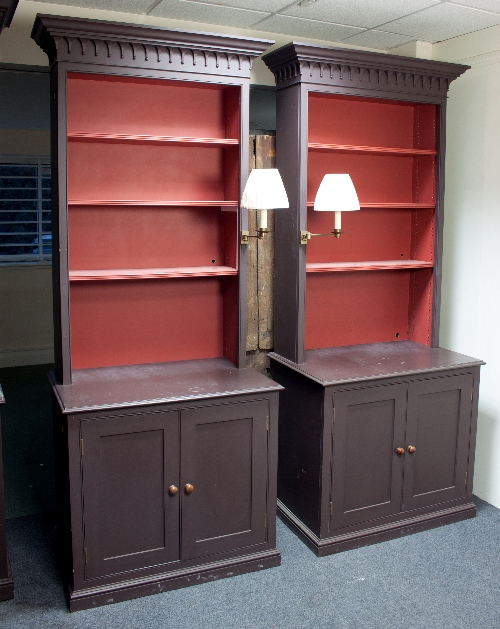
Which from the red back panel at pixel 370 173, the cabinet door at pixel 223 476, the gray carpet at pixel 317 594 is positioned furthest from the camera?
the red back panel at pixel 370 173

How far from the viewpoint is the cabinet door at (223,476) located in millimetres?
2281

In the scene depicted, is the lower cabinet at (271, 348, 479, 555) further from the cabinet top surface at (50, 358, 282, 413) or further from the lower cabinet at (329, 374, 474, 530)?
the cabinet top surface at (50, 358, 282, 413)

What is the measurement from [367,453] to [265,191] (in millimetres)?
1130

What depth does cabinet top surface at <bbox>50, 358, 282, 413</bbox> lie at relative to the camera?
7.13ft

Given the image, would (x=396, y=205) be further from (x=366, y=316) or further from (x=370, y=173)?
(x=366, y=316)

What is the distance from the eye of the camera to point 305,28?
284 cm

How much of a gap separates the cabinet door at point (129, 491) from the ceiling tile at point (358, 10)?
1684 millimetres

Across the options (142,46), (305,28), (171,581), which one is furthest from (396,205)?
(171,581)

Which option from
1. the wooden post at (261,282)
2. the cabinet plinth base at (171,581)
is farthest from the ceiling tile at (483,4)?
the cabinet plinth base at (171,581)

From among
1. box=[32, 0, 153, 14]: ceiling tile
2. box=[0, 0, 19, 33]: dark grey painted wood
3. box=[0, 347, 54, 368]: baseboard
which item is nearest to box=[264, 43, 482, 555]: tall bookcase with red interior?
box=[32, 0, 153, 14]: ceiling tile

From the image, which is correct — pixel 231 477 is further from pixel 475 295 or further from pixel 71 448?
pixel 475 295

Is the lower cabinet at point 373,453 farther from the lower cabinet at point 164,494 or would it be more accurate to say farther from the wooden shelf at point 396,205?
the wooden shelf at point 396,205

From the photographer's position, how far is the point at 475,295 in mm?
3006

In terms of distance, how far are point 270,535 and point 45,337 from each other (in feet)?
11.6
